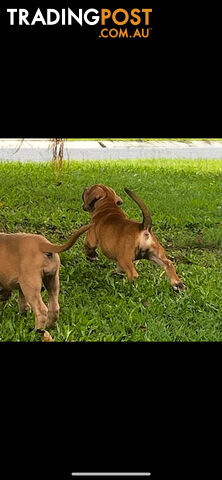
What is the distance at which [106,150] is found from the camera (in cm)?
347

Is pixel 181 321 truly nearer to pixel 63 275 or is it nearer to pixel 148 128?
pixel 63 275

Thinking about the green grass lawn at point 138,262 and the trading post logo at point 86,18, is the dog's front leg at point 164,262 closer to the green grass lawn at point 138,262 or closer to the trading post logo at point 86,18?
the green grass lawn at point 138,262

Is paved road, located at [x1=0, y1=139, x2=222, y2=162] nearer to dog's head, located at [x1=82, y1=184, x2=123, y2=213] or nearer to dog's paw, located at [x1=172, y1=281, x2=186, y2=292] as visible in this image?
dog's head, located at [x1=82, y1=184, x2=123, y2=213]

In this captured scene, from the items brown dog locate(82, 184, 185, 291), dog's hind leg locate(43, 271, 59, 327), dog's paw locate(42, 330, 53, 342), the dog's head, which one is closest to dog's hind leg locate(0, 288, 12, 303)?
dog's hind leg locate(43, 271, 59, 327)

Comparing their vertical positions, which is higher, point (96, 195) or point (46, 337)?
point (96, 195)

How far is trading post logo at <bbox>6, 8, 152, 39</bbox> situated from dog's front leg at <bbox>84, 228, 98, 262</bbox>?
5.23ft

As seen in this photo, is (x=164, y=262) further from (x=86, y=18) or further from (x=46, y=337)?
(x=86, y=18)

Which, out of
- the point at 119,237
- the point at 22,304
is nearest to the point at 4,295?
the point at 22,304

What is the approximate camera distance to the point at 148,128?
6.07 feet

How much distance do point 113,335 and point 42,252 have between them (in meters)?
0.37

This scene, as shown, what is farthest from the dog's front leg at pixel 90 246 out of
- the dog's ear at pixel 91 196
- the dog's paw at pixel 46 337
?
the dog's paw at pixel 46 337

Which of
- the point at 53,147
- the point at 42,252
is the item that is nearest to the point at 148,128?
the point at 42,252

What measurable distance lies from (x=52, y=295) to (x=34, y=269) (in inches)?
4.9

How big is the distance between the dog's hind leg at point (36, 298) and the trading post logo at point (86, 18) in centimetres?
96
